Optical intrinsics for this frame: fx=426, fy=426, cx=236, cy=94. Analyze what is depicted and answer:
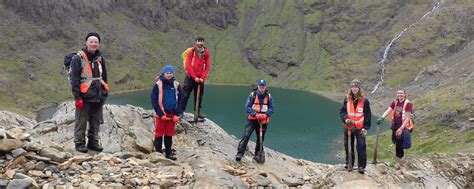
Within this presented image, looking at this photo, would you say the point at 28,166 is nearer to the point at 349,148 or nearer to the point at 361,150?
the point at 349,148

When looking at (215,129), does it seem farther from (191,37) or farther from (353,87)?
(191,37)

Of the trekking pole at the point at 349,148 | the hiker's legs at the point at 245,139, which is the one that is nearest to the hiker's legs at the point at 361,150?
the trekking pole at the point at 349,148

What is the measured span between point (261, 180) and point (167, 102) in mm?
4589

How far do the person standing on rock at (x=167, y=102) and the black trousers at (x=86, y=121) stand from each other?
6.69 feet

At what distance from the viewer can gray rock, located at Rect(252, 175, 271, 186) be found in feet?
51.6

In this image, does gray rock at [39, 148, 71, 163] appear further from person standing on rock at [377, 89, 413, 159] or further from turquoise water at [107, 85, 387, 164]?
turquoise water at [107, 85, 387, 164]

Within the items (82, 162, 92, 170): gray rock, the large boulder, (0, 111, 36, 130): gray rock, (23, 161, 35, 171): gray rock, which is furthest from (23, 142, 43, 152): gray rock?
(0, 111, 36, 130): gray rock

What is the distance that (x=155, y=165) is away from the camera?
14672 mm

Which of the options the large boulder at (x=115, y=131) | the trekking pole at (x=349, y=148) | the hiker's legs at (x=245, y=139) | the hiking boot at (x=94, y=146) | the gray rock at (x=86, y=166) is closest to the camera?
the gray rock at (x=86, y=166)

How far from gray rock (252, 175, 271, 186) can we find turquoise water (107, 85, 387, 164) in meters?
54.1

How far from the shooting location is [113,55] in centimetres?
16412

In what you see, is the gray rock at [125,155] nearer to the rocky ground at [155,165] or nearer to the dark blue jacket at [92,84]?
the rocky ground at [155,165]

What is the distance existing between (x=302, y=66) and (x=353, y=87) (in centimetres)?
17204

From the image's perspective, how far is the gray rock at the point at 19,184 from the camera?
11.4 m
